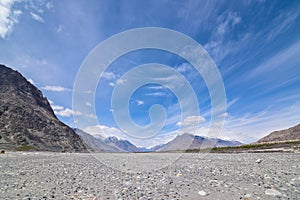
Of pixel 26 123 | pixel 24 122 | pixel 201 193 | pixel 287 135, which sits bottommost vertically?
pixel 201 193

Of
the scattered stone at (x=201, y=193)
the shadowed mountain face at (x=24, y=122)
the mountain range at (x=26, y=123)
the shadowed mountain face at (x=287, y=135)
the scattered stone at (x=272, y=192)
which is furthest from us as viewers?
the shadowed mountain face at (x=287, y=135)

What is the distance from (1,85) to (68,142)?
4707 centimetres

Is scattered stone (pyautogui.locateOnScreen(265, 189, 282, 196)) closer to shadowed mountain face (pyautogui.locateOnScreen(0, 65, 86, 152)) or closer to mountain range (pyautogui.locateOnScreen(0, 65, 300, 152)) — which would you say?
mountain range (pyautogui.locateOnScreen(0, 65, 300, 152))

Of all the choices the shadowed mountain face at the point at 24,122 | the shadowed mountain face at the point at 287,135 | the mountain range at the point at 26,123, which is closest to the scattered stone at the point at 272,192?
the mountain range at the point at 26,123

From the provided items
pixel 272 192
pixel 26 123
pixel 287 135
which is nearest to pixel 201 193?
pixel 272 192

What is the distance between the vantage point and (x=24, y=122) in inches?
3233

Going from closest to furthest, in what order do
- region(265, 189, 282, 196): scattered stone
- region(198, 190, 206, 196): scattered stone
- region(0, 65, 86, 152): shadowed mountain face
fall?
region(265, 189, 282, 196): scattered stone < region(198, 190, 206, 196): scattered stone < region(0, 65, 86, 152): shadowed mountain face

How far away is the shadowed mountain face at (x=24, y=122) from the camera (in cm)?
7216

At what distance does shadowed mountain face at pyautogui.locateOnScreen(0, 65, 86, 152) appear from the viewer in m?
72.2

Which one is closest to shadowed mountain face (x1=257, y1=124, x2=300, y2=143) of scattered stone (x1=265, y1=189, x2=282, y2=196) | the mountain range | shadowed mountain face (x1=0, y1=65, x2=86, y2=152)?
the mountain range

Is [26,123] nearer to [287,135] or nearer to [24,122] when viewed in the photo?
[24,122]

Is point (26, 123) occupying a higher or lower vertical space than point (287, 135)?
higher

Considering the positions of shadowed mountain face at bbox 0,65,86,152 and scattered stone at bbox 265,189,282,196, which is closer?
scattered stone at bbox 265,189,282,196

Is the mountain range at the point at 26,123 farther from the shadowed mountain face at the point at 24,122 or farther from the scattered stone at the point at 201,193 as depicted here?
the scattered stone at the point at 201,193
